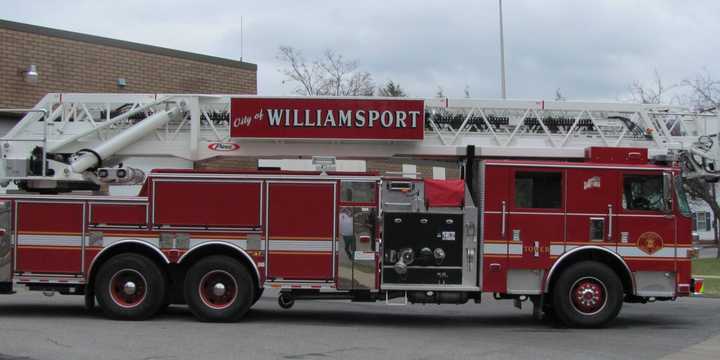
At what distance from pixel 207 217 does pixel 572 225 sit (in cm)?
528

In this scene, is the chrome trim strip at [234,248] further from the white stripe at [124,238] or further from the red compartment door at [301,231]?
the white stripe at [124,238]

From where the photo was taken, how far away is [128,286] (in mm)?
11656

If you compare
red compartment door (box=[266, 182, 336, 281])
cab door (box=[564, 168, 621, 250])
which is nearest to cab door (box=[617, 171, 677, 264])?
cab door (box=[564, 168, 621, 250])

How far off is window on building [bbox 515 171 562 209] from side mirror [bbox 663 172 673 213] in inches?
59.5

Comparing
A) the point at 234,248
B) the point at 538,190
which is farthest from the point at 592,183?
the point at 234,248

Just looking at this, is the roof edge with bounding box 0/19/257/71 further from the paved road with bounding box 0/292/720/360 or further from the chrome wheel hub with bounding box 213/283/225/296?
the chrome wheel hub with bounding box 213/283/225/296

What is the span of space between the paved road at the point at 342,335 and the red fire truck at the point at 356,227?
504mm

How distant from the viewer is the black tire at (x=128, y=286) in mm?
11625

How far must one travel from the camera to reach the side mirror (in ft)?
37.8

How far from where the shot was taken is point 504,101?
1223cm

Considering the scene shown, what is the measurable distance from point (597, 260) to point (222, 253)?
18.0 feet

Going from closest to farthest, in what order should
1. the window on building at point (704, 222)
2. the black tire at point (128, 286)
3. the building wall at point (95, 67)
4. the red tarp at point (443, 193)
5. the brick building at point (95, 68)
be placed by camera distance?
the red tarp at point (443, 193), the black tire at point (128, 286), the brick building at point (95, 68), the building wall at point (95, 67), the window on building at point (704, 222)

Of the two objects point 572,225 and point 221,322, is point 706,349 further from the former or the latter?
point 221,322

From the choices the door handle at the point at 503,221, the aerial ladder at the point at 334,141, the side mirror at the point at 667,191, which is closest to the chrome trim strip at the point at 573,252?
the door handle at the point at 503,221
